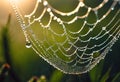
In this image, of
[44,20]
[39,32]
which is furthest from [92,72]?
[44,20]

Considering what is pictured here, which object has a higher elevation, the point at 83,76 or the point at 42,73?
the point at 83,76

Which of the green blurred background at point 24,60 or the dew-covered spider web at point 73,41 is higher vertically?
the dew-covered spider web at point 73,41

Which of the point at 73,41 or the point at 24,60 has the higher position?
the point at 73,41

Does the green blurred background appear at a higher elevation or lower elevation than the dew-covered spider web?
lower

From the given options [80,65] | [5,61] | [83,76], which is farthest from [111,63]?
[5,61]

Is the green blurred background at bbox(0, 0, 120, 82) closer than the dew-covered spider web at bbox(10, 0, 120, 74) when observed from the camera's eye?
No

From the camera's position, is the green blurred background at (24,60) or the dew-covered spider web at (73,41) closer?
the dew-covered spider web at (73,41)

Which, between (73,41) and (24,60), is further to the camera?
(24,60)

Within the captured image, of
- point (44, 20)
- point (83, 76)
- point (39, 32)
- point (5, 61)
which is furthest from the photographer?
point (44, 20)

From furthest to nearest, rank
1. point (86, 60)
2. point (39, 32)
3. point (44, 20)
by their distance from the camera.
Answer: point (44, 20) < point (39, 32) < point (86, 60)

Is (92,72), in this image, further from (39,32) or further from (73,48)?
(39,32)

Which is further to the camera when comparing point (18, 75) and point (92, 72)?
point (18, 75)
